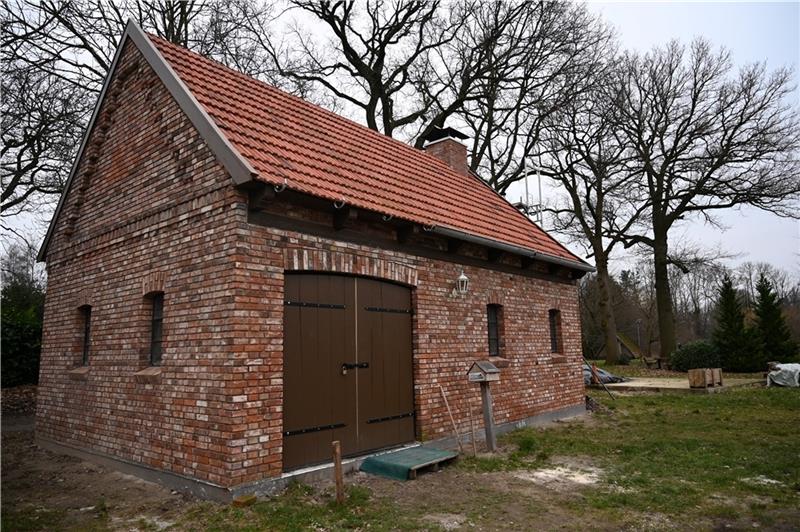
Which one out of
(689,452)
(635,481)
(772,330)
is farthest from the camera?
(772,330)

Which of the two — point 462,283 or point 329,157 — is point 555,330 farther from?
point 329,157

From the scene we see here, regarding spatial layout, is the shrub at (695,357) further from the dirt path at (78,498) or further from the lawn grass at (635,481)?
the dirt path at (78,498)

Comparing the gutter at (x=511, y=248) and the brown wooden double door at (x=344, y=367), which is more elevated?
the gutter at (x=511, y=248)

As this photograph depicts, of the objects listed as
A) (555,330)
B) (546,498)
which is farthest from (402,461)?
(555,330)

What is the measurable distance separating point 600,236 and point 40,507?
2428cm

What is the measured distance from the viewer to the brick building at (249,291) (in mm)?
6160

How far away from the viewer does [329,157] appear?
27.6ft

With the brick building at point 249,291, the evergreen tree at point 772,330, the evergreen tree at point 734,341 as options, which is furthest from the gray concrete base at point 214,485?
the evergreen tree at point 772,330

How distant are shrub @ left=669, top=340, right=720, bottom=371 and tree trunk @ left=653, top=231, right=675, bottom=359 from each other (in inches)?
57.5

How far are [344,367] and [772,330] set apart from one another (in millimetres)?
24571

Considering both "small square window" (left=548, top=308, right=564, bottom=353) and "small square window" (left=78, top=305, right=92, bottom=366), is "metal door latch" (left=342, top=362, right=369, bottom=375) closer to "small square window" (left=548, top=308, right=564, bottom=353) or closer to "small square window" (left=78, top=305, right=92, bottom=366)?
"small square window" (left=78, top=305, right=92, bottom=366)

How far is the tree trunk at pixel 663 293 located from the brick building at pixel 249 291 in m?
17.5

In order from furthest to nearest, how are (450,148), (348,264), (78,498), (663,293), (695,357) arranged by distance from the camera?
(663,293) → (695,357) → (450,148) → (348,264) → (78,498)

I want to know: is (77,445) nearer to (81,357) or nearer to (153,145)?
(81,357)
